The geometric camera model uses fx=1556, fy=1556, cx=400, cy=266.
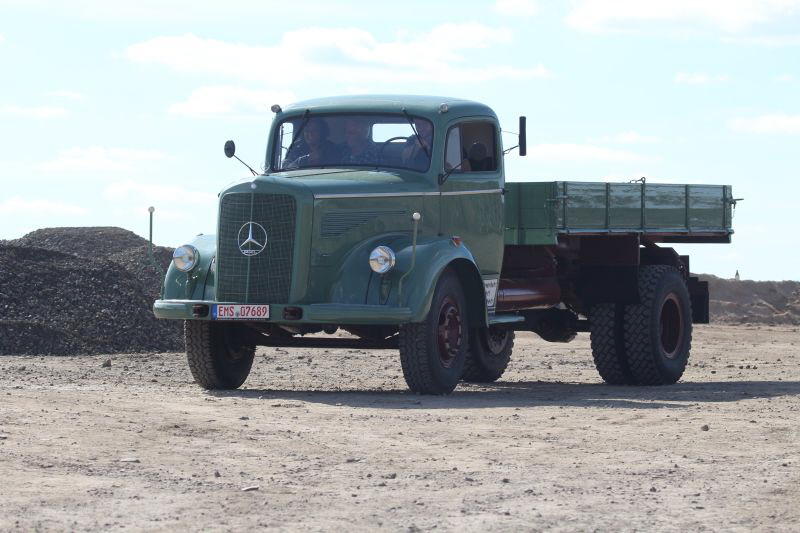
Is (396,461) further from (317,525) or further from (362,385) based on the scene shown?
(362,385)

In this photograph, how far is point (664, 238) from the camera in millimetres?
19234

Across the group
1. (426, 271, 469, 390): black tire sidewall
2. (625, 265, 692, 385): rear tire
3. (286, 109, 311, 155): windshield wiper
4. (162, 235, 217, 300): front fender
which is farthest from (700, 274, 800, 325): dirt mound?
(162, 235, 217, 300): front fender

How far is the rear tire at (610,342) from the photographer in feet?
60.4

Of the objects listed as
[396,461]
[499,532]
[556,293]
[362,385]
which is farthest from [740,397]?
[499,532]

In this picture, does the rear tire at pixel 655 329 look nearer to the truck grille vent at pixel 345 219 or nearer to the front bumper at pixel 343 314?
the truck grille vent at pixel 345 219

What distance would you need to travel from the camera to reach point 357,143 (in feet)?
51.5

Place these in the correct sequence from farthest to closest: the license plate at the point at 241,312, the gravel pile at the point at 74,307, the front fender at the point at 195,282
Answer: the gravel pile at the point at 74,307 < the front fender at the point at 195,282 < the license plate at the point at 241,312

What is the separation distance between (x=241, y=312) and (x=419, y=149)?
8.58ft

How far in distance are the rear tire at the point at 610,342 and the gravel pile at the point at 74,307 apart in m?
8.13

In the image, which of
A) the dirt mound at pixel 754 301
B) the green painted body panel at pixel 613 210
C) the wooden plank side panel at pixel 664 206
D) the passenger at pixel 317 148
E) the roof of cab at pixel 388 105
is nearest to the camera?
the passenger at pixel 317 148

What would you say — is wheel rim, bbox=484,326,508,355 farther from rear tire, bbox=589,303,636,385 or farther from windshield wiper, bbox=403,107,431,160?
windshield wiper, bbox=403,107,431,160

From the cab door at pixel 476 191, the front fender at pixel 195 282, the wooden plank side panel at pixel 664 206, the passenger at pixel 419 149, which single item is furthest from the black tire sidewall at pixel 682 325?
the front fender at pixel 195 282

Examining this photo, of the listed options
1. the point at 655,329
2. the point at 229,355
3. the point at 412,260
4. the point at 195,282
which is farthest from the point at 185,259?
the point at 655,329

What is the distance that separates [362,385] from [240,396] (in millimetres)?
3088
